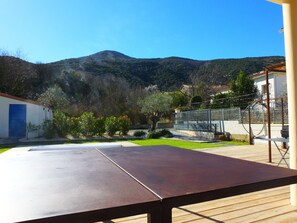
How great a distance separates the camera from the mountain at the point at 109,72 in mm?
24625

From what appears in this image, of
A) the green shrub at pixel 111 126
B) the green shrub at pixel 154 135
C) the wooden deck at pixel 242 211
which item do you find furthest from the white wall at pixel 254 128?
the wooden deck at pixel 242 211

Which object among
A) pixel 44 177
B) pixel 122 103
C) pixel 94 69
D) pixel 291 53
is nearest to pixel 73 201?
pixel 44 177

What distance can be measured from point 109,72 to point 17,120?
25.4m

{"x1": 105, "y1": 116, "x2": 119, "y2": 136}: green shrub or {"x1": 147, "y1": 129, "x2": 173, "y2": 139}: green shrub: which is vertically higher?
{"x1": 105, "y1": 116, "x2": 119, "y2": 136}: green shrub

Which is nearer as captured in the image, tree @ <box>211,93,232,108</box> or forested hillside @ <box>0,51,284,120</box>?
tree @ <box>211,93,232,108</box>

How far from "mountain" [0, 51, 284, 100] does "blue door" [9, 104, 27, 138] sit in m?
10.8

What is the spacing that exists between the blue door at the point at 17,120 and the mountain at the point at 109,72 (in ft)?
35.6

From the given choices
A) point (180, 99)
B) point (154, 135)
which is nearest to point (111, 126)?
point (154, 135)

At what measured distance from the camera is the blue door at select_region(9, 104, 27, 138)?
13828mm

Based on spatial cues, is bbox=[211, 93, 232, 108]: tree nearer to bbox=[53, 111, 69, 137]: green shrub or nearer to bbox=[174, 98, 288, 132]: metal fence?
bbox=[174, 98, 288, 132]: metal fence

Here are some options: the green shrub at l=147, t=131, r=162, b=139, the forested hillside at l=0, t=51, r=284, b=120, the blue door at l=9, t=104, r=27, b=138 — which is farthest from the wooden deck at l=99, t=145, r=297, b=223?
the forested hillside at l=0, t=51, r=284, b=120

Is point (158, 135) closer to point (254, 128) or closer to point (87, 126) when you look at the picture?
point (87, 126)

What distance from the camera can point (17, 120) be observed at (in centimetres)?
1396

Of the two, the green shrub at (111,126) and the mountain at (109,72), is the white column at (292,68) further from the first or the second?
the mountain at (109,72)
